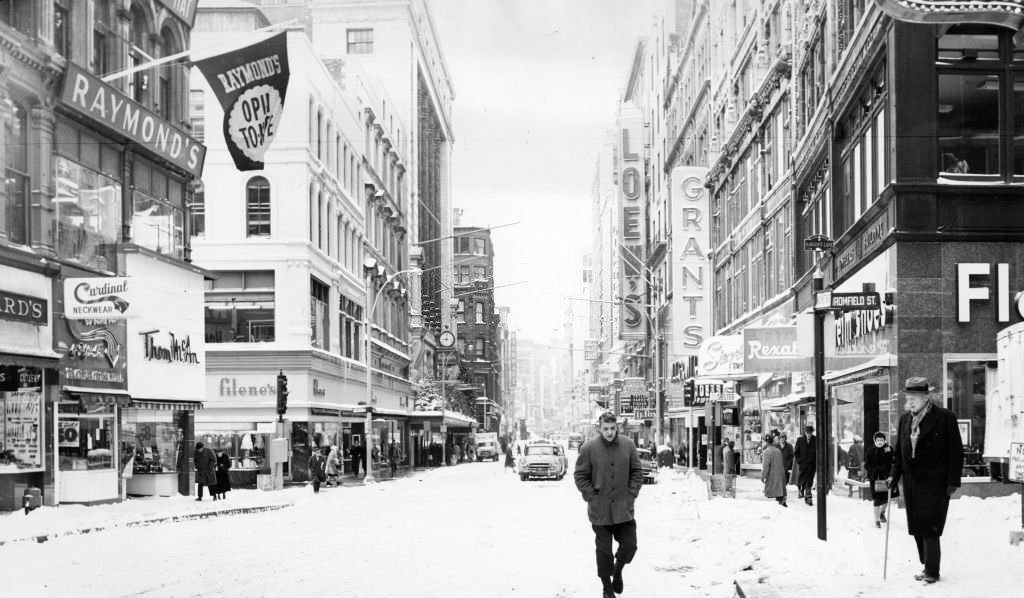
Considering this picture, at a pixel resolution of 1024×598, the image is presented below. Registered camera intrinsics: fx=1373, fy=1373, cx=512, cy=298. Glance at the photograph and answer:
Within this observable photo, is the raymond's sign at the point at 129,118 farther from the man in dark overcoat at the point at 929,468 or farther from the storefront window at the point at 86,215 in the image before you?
the man in dark overcoat at the point at 929,468

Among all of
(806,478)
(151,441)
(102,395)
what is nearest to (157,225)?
(151,441)

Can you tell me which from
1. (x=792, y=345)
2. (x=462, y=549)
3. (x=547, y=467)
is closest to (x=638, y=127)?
(x=547, y=467)

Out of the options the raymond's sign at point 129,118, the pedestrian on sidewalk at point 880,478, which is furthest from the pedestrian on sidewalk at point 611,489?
the raymond's sign at point 129,118

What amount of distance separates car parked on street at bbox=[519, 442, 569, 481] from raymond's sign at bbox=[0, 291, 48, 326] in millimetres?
26635

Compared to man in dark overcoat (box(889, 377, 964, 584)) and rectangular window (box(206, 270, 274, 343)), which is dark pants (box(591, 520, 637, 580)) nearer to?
man in dark overcoat (box(889, 377, 964, 584))

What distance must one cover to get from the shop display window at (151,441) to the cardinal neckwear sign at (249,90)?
12209mm

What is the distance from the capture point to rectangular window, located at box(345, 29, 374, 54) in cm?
9381

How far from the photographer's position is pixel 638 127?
12394 cm

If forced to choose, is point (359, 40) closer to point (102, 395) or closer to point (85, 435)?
point (102, 395)

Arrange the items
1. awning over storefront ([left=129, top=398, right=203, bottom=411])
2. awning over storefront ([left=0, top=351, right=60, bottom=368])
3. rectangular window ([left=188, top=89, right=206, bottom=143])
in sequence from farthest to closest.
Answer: rectangular window ([left=188, top=89, right=206, bottom=143]) → awning over storefront ([left=129, top=398, right=203, bottom=411]) → awning over storefront ([left=0, top=351, right=60, bottom=368])

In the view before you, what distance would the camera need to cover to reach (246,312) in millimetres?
52031

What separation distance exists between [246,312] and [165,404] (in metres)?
16.6

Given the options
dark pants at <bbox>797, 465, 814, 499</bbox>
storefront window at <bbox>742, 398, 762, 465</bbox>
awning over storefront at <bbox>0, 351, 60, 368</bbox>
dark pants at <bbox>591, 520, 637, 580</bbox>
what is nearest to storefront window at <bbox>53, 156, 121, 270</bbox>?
awning over storefront at <bbox>0, 351, 60, 368</bbox>

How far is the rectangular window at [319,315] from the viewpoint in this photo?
177ft
